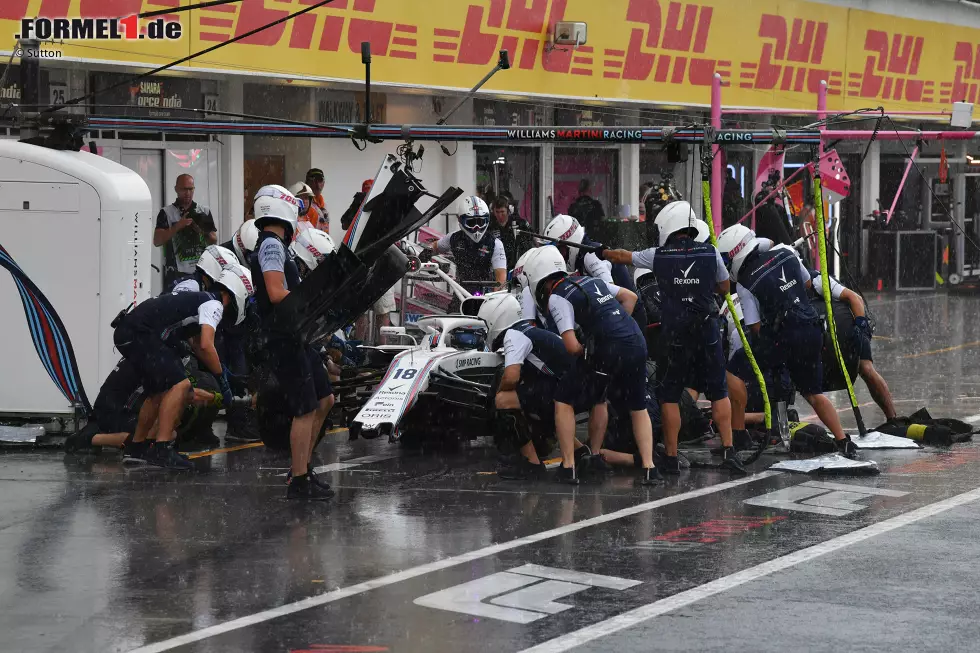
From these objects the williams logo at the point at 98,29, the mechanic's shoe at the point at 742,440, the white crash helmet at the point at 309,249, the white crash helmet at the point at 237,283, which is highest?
the williams logo at the point at 98,29

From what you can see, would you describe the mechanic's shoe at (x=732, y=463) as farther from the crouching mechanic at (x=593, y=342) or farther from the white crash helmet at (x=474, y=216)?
the white crash helmet at (x=474, y=216)

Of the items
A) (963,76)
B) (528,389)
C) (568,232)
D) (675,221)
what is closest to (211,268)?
(528,389)

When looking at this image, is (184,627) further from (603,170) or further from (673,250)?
(603,170)

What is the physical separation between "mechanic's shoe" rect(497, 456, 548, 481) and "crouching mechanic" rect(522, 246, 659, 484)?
0.22 m

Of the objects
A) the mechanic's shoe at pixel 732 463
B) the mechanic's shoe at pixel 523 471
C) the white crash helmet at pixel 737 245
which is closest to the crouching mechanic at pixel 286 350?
the mechanic's shoe at pixel 523 471

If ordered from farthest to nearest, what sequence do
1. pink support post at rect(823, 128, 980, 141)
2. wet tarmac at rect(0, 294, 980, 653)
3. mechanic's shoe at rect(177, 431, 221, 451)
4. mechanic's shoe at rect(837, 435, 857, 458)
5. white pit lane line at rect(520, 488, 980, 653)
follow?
1. mechanic's shoe at rect(177, 431, 221, 451)
2. pink support post at rect(823, 128, 980, 141)
3. mechanic's shoe at rect(837, 435, 857, 458)
4. wet tarmac at rect(0, 294, 980, 653)
5. white pit lane line at rect(520, 488, 980, 653)

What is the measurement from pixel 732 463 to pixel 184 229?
748cm

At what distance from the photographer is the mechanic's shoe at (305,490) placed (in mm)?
10188

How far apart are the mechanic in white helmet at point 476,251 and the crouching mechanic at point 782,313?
12.0 feet

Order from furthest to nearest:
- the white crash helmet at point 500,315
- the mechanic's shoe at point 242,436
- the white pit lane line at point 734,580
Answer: the mechanic's shoe at point 242,436 → the white crash helmet at point 500,315 → the white pit lane line at point 734,580

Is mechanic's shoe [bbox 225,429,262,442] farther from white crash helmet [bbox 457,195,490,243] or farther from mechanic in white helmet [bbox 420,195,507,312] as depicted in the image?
white crash helmet [bbox 457,195,490,243]

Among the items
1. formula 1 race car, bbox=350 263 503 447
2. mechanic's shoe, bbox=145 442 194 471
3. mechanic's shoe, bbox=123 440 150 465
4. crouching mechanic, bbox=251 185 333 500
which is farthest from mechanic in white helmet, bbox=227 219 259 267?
crouching mechanic, bbox=251 185 333 500

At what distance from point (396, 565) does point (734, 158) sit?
20.9 metres

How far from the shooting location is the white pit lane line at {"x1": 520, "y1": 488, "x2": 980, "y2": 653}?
688cm
